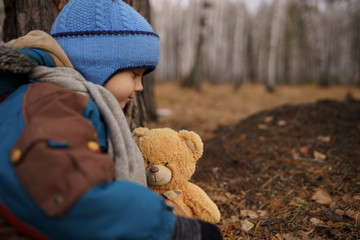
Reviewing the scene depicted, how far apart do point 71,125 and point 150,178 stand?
27.7 inches

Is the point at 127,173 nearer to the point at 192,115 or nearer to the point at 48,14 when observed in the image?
the point at 48,14

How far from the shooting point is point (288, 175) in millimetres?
2627

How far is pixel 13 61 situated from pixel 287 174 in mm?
2494

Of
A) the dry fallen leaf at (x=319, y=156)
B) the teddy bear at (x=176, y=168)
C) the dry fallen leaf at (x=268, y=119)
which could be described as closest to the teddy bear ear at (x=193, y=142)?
the teddy bear at (x=176, y=168)

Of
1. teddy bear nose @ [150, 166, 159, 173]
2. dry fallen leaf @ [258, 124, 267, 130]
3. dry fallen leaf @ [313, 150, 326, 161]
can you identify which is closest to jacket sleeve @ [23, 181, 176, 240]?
teddy bear nose @ [150, 166, 159, 173]

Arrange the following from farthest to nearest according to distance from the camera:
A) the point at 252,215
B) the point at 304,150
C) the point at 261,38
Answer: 1. the point at 261,38
2. the point at 304,150
3. the point at 252,215

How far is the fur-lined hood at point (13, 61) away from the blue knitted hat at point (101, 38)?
0.28 metres

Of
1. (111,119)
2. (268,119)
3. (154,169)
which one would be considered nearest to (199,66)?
(268,119)

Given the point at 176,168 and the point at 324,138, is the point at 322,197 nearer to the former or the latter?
the point at 324,138

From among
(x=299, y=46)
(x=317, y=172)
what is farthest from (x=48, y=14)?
(x=299, y=46)

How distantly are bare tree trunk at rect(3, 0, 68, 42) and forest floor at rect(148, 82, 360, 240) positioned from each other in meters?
1.97

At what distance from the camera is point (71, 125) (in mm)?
1042

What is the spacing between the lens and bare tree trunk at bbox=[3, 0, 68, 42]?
2.21 metres

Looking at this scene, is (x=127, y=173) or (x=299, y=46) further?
(x=299, y=46)
